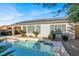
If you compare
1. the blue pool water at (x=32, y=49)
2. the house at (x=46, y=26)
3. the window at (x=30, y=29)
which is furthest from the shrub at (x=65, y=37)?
the window at (x=30, y=29)

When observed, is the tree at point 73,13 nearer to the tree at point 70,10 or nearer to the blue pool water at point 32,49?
the tree at point 70,10

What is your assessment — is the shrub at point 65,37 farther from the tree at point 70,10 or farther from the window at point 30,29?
the window at point 30,29

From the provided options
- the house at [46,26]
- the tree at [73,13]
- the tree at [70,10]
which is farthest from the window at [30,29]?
the tree at [73,13]

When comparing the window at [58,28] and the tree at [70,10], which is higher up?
the tree at [70,10]

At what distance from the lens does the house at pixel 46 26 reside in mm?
3182

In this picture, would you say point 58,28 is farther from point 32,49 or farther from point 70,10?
point 32,49

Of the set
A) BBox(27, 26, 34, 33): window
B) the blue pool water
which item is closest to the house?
BBox(27, 26, 34, 33): window

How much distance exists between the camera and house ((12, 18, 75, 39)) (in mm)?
3182

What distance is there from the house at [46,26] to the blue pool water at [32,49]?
136 mm

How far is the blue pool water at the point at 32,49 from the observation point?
318cm

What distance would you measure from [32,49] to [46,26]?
1.18 ft

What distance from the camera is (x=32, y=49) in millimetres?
3191

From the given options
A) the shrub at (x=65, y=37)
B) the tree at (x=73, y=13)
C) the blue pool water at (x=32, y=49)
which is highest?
the tree at (x=73, y=13)

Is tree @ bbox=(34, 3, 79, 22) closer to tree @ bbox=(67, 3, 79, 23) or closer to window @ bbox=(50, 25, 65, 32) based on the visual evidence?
tree @ bbox=(67, 3, 79, 23)
